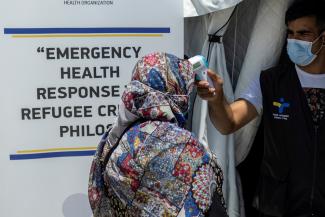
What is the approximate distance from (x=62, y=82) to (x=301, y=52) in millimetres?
1110

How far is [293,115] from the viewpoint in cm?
223

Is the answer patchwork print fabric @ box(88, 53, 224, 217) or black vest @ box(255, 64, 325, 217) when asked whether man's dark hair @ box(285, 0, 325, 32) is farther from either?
patchwork print fabric @ box(88, 53, 224, 217)

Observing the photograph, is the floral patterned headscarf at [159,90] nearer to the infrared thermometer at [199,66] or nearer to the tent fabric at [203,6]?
the infrared thermometer at [199,66]

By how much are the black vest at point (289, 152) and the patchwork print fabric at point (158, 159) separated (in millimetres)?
725

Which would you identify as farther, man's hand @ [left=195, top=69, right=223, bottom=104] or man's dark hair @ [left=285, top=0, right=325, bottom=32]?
man's dark hair @ [left=285, top=0, right=325, bottom=32]

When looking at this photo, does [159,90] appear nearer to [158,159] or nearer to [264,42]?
[158,159]

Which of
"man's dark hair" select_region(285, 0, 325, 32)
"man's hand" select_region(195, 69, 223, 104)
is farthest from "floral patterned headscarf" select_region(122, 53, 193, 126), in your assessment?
"man's dark hair" select_region(285, 0, 325, 32)

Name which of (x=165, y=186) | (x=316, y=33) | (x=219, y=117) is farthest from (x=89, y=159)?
(x=316, y=33)

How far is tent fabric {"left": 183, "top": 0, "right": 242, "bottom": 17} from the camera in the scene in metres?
2.27

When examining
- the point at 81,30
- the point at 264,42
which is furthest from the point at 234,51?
the point at 81,30

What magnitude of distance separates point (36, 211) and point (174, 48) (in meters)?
1.00

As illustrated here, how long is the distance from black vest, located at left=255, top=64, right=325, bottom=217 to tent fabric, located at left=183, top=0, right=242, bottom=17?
1.25 ft

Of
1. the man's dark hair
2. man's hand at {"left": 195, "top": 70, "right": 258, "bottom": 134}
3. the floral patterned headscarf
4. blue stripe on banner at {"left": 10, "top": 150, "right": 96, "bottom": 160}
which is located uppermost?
the man's dark hair

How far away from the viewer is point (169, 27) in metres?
2.27
